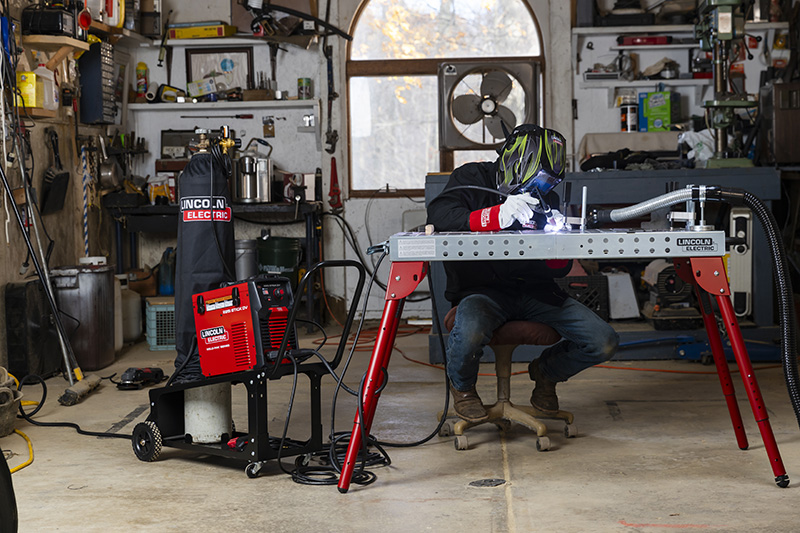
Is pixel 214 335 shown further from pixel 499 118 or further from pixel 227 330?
pixel 499 118

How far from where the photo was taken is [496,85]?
5.63 metres

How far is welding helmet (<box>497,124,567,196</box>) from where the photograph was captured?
308 centimetres

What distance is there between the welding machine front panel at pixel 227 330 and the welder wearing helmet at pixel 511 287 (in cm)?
73

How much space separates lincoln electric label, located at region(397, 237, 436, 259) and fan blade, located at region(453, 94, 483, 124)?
322 centimetres

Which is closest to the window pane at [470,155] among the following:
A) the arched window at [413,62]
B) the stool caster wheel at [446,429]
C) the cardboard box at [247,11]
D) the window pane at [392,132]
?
the arched window at [413,62]

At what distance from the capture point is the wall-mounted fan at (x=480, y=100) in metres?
5.66

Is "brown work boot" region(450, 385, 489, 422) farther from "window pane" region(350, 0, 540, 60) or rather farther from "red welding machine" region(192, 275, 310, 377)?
"window pane" region(350, 0, 540, 60)

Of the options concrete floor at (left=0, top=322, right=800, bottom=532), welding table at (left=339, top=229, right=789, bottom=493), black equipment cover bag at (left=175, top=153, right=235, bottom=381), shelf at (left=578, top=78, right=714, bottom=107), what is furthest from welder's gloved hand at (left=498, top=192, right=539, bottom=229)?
shelf at (left=578, top=78, right=714, bottom=107)

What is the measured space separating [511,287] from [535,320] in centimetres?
15

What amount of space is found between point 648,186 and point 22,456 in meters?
3.40

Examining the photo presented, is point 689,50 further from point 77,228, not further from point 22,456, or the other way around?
point 22,456

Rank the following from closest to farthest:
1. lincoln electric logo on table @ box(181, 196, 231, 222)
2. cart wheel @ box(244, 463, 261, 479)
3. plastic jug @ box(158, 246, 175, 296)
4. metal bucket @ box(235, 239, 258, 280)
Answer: cart wheel @ box(244, 463, 261, 479), lincoln electric logo on table @ box(181, 196, 231, 222), metal bucket @ box(235, 239, 258, 280), plastic jug @ box(158, 246, 175, 296)

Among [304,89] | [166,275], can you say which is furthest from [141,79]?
[166,275]

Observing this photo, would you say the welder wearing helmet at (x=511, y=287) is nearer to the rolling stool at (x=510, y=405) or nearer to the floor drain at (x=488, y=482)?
the rolling stool at (x=510, y=405)
